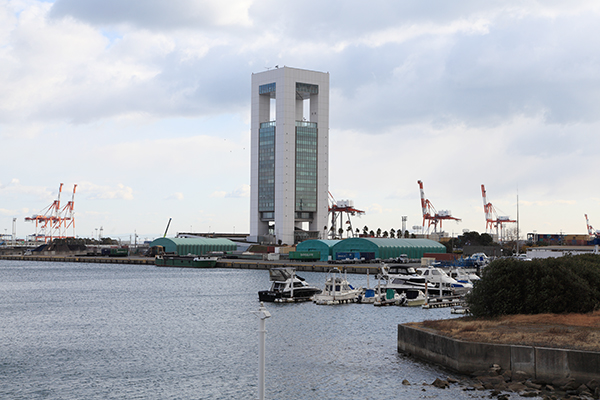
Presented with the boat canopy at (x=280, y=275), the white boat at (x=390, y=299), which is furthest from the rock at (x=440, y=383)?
the boat canopy at (x=280, y=275)

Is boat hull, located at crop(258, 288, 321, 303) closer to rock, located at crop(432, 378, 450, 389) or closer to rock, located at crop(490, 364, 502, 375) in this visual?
rock, located at crop(432, 378, 450, 389)

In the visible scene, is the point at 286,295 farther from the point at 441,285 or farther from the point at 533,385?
the point at 533,385

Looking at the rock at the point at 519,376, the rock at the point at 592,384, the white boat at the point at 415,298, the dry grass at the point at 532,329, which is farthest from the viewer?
the white boat at the point at 415,298

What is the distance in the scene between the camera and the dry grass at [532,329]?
32781mm

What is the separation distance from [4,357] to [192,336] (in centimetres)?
1484

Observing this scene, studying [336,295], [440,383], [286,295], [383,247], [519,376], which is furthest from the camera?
[383,247]

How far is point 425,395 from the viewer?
31.5 meters

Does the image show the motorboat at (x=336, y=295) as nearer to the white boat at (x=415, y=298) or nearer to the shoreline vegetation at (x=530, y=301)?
the white boat at (x=415, y=298)

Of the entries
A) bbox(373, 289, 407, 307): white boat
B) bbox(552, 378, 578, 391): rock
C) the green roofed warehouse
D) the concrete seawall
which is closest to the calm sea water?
bbox(373, 289, 407, 307): white boat

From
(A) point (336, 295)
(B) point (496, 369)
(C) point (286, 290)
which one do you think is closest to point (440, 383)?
(B) point (496, 369)

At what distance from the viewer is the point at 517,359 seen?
3219cm

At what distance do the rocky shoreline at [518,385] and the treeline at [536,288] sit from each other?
937cm

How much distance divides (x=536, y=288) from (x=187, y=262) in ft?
503

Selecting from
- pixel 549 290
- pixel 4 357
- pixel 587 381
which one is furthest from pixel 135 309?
pixel 587 381
